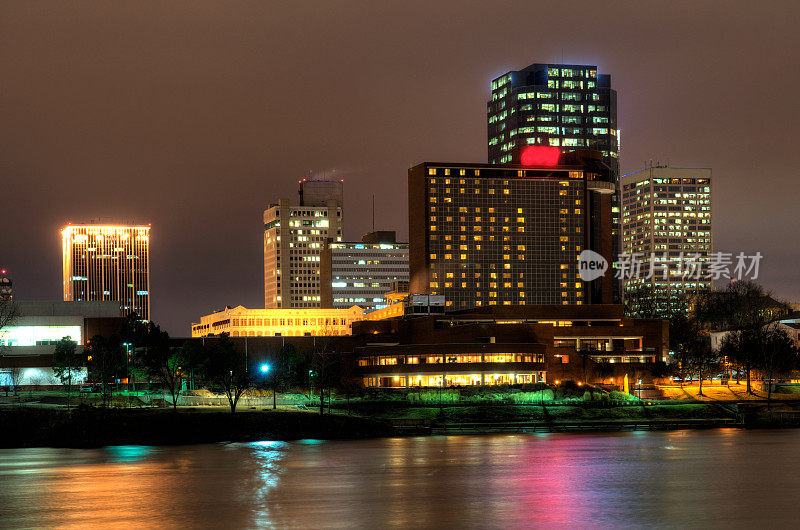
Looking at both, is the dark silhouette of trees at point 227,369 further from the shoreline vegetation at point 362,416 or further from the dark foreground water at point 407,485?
the dark foreground water at point 407,485

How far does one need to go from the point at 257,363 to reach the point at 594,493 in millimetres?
112399

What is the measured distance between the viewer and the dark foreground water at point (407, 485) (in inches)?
2381

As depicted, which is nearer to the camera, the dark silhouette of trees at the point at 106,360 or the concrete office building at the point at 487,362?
the dark silhouette of trees at the point at 106,360

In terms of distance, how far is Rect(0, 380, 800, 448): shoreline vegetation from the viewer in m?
113

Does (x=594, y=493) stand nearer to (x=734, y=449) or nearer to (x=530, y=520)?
(x=530, y=520)

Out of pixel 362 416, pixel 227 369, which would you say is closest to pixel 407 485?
pixel 362 416

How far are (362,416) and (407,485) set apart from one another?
196ft

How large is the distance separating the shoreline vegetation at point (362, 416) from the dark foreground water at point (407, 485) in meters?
5.63

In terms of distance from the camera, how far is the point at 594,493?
70.4 meters

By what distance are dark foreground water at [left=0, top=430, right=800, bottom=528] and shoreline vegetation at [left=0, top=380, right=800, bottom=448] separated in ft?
18.5

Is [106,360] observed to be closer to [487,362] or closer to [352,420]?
[352,420]

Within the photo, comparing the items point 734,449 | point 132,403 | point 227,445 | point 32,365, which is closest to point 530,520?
point 734,449

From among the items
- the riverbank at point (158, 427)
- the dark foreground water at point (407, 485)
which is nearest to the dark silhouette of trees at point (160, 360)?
the riverbank at point (158, 427)

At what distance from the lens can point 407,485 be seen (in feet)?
243
